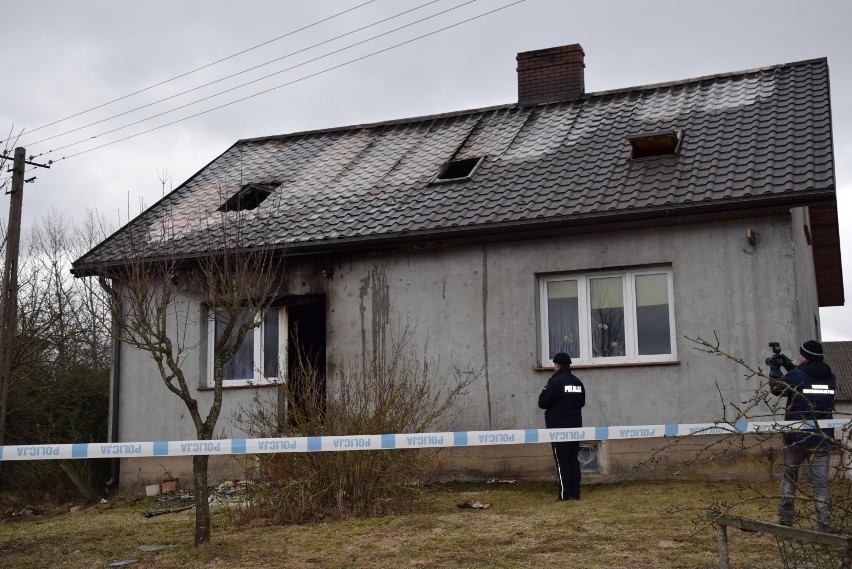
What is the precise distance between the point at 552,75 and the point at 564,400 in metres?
9.06

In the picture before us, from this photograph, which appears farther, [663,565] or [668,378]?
[668,378]

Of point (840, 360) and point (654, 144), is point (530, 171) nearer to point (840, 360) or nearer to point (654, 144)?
point (654, 144)

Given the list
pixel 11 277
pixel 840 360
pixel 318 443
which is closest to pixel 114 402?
pixel 11 277

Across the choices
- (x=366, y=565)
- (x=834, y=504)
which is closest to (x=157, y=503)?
(x=366, y=565)

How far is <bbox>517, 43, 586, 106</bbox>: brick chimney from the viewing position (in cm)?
1930

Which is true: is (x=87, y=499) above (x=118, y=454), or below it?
below

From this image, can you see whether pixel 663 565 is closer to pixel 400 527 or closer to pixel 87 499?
pixel 400 527

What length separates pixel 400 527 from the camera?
412 inches

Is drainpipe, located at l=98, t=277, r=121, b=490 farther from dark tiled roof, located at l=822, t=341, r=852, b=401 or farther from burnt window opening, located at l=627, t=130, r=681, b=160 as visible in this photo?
dark tiled roof, located at l=822, t=341, r=852, b=401

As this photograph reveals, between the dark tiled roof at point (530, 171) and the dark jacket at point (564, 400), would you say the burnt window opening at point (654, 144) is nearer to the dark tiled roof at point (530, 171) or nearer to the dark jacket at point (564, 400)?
the dark tiled roof at point (530, 171)

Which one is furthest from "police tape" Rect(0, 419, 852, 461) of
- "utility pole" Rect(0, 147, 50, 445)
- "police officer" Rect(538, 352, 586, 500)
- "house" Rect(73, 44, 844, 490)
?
"utility pole" Rect(0, 147, 50, 445)

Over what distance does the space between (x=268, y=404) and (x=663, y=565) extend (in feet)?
28.1

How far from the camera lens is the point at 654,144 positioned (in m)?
15.1

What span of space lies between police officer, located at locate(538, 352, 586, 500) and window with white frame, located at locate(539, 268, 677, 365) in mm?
1936
